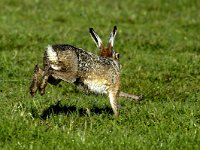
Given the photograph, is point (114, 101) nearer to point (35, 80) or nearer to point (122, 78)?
point (35, 80)

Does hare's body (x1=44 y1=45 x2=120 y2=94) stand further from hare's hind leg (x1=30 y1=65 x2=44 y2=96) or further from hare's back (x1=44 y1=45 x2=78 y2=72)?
hare's hind leg (x1=30 y1=65 x2=44 y2=96)

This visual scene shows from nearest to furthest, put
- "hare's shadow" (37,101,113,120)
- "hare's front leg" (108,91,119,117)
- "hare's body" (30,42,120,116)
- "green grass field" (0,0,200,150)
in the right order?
"green grass field" (0,0,200,150)
"hare's body" (30,42,120,116)
"hare's front leg" (108,91,119,117)
"hare's shadow" (37,101,113,120)

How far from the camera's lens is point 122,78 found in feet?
44.5

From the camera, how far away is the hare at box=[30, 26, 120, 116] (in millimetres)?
8750

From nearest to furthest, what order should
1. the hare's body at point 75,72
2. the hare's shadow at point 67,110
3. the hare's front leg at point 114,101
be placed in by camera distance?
the hare's body at point 75,72 → the hare's front leg at point 114,101 → the hare's shadow at point 67,110

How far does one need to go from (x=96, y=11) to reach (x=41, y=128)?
1438cm

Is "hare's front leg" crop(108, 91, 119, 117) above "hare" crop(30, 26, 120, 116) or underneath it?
underneath

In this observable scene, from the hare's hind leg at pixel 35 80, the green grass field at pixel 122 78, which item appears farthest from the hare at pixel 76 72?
the green grass field at pixel 122 78

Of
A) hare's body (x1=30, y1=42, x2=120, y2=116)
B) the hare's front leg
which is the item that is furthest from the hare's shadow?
hare's body (x1=30, y1=42, x2=120, y2=116)

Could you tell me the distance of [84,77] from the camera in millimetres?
9031

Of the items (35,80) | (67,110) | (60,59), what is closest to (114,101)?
(67,110)

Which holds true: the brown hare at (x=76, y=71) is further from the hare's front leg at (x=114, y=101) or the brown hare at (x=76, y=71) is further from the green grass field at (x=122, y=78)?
the green grass field at (x=122, y=78)

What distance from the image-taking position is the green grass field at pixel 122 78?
26.9 feet

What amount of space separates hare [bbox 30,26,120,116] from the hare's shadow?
0.53 metres
